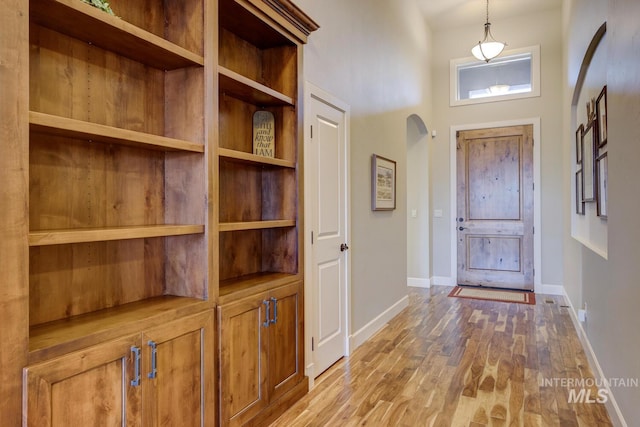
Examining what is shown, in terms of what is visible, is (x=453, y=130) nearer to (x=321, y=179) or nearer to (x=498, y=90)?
(x=498, y=90)

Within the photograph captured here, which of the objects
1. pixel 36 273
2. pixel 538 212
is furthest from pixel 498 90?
pixel 36 273

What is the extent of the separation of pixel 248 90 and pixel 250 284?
1.14 meters

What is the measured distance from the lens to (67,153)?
64.4 inches

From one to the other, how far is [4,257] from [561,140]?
642 centimetres

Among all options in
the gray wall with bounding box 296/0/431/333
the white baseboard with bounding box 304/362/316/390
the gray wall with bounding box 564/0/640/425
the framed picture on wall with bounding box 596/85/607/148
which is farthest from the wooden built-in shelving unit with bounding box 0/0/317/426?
the framed picture on wall with bounding box 596/85/607/148

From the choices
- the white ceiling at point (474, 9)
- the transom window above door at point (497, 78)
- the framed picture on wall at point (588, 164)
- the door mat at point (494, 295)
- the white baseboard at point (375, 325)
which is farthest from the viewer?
the transom window above door at point (497, 78)

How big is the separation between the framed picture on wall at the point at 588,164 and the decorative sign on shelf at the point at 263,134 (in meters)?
2.54

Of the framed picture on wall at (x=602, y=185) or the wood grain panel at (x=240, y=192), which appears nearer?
the wood grain panel at (x=240, y=192)

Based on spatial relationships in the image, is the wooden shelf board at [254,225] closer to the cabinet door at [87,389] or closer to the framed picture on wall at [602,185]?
the cabinet door at [87,389]

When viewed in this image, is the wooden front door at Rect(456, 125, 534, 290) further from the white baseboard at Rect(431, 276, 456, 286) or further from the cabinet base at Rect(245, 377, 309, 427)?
the cabinet base at Rect(245, 377, 309, 427)

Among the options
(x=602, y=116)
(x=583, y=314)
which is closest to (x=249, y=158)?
(x=602, y=116)

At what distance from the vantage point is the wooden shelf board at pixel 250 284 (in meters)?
2.12

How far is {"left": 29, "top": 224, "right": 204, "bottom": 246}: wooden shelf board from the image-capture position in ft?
4.33

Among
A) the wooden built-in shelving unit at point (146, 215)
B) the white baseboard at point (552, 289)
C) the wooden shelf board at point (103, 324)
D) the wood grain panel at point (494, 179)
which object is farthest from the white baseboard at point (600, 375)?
the wooden shelf board at point (103, 324)
